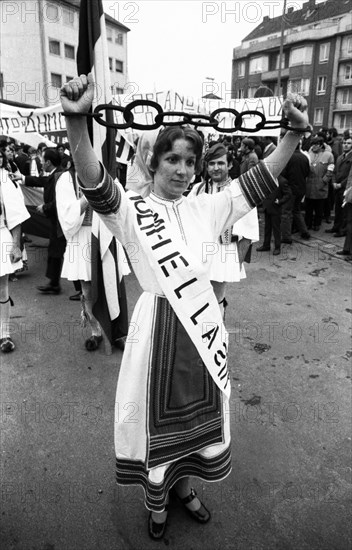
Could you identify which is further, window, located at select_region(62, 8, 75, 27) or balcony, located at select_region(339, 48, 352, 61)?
balcony, located at select_region(339, 48, 352, 61)

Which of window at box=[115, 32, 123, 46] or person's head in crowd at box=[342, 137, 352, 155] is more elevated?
window at box=[115, 32, 123, 46]

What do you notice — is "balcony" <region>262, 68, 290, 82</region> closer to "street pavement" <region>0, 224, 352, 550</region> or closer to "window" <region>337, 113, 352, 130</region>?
"window" <region>337, 113, 352, 130</region>

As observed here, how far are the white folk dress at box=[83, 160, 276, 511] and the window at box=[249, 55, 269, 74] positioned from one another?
149ft

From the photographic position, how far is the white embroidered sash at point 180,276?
68.2 inches

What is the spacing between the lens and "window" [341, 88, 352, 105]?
119ft

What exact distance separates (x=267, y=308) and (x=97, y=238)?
8.07ft

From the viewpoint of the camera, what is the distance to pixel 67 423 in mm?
2881

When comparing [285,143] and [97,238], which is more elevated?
[285,143]

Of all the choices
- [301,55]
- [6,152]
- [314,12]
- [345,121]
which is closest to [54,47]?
[301,55]

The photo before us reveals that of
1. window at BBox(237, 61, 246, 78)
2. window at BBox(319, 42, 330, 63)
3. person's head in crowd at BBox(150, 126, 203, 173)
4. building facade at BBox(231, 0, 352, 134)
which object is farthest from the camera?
window at BBox(237, 61, 246, 78)

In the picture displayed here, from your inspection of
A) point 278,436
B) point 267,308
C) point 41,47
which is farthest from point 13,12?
point 278,436

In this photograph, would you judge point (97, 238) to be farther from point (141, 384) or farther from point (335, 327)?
point (335, 327)


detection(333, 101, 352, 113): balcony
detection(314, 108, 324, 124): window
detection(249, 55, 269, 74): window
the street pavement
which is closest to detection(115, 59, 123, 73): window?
detection(249, 55, 269, 74): window

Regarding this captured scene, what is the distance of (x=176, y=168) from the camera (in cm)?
174
